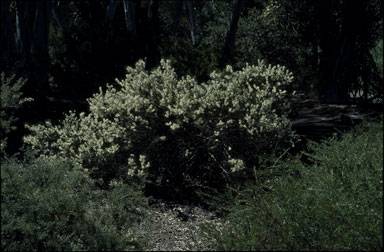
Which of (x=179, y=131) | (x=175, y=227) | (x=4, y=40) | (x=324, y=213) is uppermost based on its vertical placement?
(x=4, y=40)

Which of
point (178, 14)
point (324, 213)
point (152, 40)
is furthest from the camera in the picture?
point (178, 14)

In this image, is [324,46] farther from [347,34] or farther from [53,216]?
[53,216]

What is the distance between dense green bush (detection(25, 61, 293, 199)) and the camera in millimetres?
6285

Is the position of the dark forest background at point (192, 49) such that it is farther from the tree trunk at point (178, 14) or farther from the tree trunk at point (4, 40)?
the tree trunk at point (178, 14)

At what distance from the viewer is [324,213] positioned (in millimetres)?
3926

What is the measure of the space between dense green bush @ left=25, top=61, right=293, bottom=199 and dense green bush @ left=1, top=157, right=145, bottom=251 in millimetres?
1243

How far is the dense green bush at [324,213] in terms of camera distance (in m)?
3.70

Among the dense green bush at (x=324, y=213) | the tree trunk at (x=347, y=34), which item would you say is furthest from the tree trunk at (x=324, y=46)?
the dense green bush at (x=324, y=213)

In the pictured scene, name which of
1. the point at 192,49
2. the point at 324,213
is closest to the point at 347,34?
the point at 192,49

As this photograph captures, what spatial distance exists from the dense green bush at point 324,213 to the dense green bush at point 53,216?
1.00 metres

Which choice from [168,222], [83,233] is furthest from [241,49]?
[83,233]

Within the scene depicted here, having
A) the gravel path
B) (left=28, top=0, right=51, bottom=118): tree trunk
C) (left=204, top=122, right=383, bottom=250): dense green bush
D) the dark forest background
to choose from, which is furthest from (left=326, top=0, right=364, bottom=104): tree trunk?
Answer: (left=204, top=122, right=383, bottom=250): dense green bush

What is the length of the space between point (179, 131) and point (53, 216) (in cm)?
240

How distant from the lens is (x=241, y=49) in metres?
18.2
